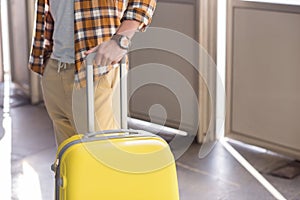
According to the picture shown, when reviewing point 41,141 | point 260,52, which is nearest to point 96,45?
point 260,52

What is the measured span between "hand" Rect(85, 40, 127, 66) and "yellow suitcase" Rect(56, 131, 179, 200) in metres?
0.21

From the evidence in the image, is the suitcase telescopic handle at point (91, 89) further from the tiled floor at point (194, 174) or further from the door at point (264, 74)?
the door at point (264, 74)

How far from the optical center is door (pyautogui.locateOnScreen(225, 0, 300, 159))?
3.10 m

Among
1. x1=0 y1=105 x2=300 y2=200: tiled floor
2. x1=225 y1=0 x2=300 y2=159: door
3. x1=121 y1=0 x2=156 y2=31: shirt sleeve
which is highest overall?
x1=121 y1=0 x2=156 y2=31: shirt sleeve

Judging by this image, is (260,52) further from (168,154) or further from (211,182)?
(168,154)

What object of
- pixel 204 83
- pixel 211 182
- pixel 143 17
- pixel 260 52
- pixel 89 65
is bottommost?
pixel 211 182

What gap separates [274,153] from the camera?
333cm

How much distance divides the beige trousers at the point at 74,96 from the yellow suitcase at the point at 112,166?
14 centimetres

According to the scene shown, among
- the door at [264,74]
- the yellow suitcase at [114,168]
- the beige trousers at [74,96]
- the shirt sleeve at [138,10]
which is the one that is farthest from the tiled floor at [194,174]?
the shirt sleeve at [138,10]

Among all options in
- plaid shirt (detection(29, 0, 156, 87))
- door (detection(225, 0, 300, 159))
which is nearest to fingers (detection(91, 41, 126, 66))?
plaid shirt (detection(29, 0, 156, 87))

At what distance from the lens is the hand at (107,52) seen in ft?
5.45

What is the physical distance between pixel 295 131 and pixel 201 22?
80 centimetres

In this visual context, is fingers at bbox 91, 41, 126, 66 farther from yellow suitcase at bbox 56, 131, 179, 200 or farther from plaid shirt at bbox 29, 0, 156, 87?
yellow suitcase at bbox 56, 131, 179, 200

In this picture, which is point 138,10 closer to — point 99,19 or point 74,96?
point 99,19
